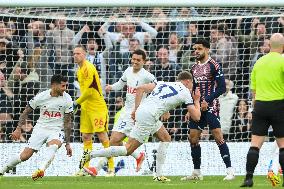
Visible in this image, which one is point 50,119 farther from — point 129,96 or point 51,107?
point 129,96

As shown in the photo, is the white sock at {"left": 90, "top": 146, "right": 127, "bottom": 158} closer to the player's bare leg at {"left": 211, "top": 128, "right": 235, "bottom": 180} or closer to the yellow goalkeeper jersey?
the player's bare leg at {"left": 211, "top": 128, "right": 235, "bottom": 180}

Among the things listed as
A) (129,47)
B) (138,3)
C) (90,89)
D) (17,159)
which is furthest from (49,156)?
(129,47)

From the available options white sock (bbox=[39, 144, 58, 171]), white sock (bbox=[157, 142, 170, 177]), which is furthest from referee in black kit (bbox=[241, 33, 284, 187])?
white sock (bbox=[39, 144, 58, 171])

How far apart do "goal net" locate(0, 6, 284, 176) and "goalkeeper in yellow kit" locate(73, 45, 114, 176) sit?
1492mm

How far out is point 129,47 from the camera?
835 inches

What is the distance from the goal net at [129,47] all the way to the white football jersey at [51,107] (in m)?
2.75

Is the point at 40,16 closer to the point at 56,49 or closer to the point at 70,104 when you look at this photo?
the point at 56,49

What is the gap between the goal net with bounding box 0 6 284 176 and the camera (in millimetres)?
20453

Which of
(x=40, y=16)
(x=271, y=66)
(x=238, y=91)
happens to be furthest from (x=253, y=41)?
(x=271, y=66)

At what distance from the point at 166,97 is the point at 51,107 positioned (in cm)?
298

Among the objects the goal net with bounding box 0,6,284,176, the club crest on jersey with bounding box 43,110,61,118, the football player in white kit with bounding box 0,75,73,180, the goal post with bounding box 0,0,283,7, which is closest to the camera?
the football player in white kit with bounding box 0,75,73,180

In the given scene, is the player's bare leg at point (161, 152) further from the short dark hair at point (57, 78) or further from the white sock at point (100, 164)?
the short dark hair at point (57, 78)

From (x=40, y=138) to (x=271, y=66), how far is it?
545 cm

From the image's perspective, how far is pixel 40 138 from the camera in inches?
696
